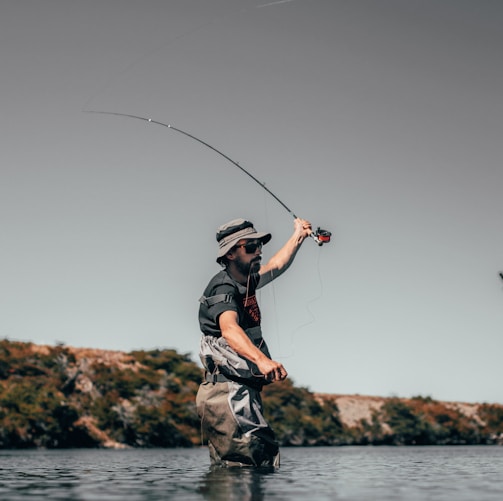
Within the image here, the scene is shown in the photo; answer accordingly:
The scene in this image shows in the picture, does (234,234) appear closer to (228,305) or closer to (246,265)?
(246,265)

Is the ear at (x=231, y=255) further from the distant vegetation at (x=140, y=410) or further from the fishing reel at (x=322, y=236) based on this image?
the distant vegetation at (x=140, y=410)

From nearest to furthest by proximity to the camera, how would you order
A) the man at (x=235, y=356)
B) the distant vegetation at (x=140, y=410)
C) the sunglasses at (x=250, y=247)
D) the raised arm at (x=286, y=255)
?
the man at (x=235, y=356)
the sunglasses at (x=250, y=247)
the raised arm at (x=286, y=255)
the distant vegetation at (x=140, y=410)

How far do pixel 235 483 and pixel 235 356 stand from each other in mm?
1488

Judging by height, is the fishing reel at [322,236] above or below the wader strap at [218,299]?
above

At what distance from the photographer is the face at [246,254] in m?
8.95

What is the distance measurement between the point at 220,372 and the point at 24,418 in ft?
140

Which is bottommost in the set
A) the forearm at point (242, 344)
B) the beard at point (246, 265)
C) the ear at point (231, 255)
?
the forearm at point (242, 344)

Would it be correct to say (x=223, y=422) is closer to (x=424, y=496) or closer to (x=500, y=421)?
(x=424, y=496)

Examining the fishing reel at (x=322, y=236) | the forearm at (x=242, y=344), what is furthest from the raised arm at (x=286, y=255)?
the forearm at (x=242, y=344)

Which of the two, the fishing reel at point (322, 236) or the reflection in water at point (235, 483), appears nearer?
the reflection in water at point (235, 483)

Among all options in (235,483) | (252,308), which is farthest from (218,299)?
(235,483)

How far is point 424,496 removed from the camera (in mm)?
6773

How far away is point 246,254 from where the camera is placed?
8984 mm

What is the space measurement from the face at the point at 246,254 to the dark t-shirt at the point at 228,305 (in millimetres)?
152
